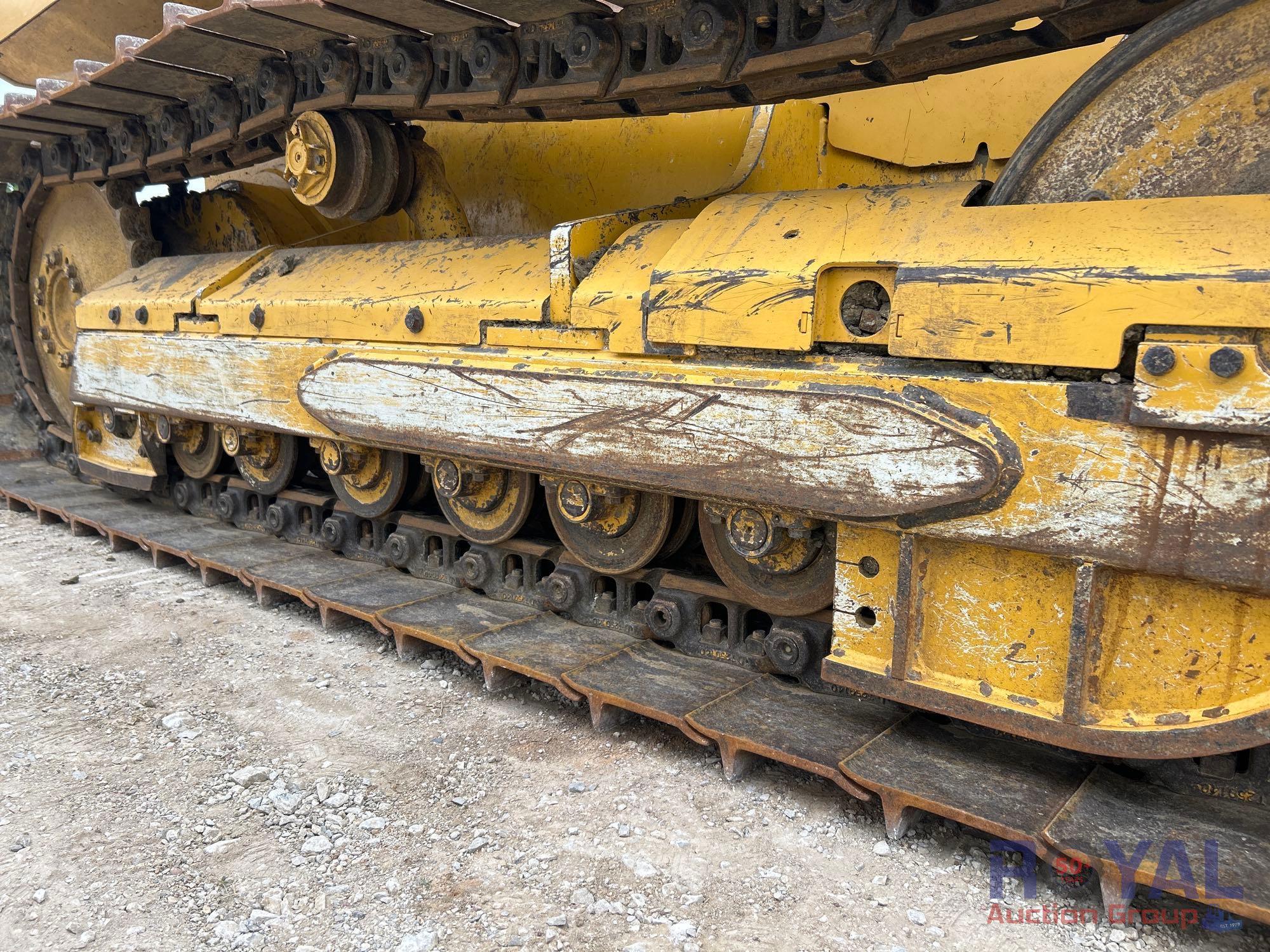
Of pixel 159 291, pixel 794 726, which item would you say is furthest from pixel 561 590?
pixel 159 291

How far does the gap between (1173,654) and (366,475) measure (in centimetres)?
304

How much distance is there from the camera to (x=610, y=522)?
3199 mm

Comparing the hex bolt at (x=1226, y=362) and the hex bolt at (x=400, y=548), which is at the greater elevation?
the hex bolt at (x=1226, y=362)

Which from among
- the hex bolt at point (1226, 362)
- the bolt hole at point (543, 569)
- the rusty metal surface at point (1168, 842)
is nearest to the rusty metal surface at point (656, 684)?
the bolt hole at point (543, 569)

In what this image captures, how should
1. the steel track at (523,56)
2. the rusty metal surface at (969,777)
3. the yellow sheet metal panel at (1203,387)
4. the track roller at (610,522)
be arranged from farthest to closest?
the track roller at (610,522) < the steel track at (523,56) < the rusty metal surface at (969,777) < the yellow sheet metal panel at (1203,387)

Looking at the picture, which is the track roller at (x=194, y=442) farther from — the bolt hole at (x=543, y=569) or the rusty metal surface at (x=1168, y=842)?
the rusty metal surface at (x=1168, y=842)

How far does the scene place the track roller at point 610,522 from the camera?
3053 mm

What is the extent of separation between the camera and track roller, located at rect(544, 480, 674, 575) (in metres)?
3.05

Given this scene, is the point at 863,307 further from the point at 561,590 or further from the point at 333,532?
the point at 333,532

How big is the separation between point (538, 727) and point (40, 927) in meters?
1.32

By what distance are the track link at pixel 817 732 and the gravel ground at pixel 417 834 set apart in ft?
0.42

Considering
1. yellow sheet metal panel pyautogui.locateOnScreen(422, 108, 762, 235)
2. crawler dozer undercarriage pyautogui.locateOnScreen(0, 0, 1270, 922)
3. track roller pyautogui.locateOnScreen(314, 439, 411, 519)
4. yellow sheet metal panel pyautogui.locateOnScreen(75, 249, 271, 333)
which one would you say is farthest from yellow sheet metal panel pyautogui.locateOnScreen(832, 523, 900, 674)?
yellow sheet metal panel pyautogui.locateOnScreen(75, 249, 271, 333)

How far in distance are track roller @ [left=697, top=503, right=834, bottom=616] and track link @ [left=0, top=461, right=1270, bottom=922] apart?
26 centimetres

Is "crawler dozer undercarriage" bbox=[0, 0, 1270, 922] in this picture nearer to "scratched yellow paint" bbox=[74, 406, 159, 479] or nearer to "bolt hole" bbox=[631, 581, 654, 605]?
→ "bolt hole" bbox=[631, 581, 654, 605]
